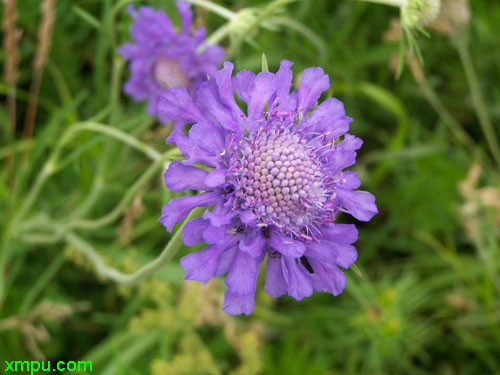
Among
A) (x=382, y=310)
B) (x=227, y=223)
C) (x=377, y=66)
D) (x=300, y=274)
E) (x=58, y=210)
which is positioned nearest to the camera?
(x=227, y=223)

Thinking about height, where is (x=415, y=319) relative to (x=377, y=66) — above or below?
below

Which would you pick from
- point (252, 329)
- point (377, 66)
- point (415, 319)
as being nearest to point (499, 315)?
point (415, 319)

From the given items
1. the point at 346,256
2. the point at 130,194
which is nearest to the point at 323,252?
the point at 346,256

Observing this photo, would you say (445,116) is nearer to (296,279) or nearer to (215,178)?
(296,279)

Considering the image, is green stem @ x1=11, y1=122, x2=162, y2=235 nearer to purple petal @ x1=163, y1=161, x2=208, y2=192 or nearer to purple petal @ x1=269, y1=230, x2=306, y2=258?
purple petal @ x1=163, y1=161, x2=208, y2=192

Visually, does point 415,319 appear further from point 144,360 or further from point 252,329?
point 144,360

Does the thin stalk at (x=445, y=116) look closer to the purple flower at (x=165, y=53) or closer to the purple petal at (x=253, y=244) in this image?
the purple flower at (x=165, y=53)
